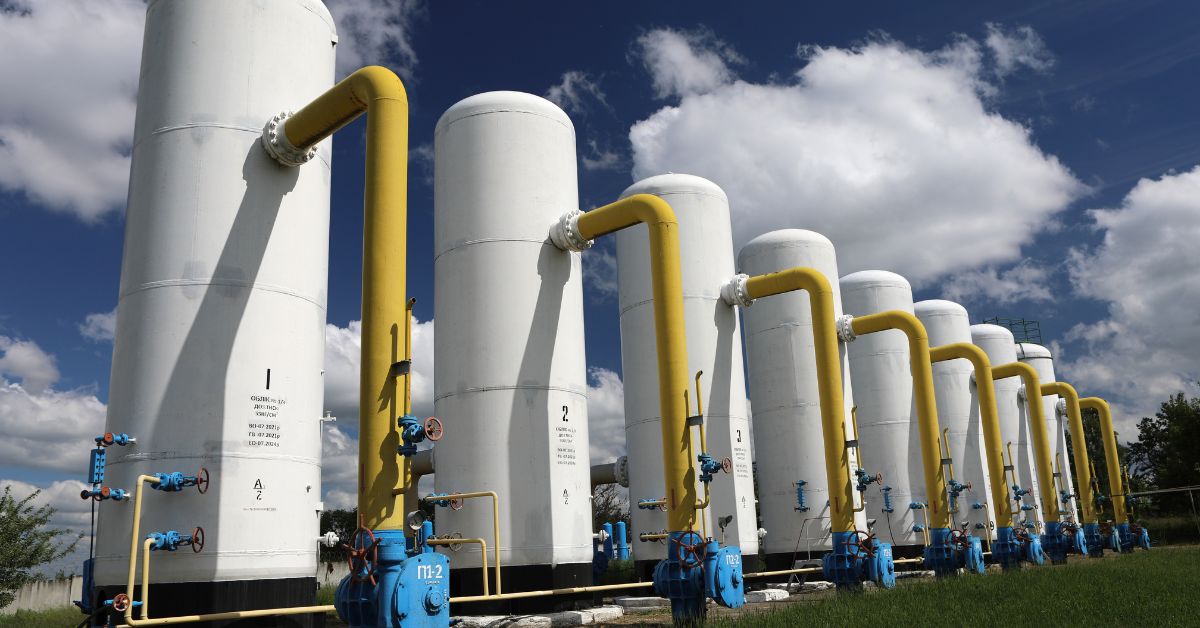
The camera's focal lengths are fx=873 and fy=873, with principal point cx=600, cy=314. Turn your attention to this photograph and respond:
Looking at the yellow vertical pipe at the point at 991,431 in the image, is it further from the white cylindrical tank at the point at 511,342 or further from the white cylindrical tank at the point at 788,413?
the white cylindrical tank at the point at 511,342

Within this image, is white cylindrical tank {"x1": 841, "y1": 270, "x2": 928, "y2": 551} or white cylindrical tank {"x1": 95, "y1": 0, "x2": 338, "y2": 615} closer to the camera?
white cylindrical tank {"x1": 95, "y1": 0, "x2": 338, "y2": 615}

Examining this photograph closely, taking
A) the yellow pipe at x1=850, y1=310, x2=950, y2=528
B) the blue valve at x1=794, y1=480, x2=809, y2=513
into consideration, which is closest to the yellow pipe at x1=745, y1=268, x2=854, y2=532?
the yellow pipe at x1=850, y1=310, x2=950, y2=528

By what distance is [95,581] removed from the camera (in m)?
11.5

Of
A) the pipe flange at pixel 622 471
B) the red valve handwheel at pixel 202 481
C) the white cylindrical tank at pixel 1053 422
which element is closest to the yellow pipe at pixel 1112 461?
the white cylindrical tank at pixel 1053 422

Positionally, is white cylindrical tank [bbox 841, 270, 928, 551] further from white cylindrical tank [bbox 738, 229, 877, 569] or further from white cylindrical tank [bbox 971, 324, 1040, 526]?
white cylindrical tank [bbox 971, 324, 1040, 526]

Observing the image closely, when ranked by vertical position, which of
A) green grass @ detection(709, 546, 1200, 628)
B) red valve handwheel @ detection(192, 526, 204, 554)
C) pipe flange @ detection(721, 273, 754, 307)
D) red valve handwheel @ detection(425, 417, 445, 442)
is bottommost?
green grass @ detection(709, 546, 1200, 628)

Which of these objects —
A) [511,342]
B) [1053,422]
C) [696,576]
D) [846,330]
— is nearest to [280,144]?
[511,342]

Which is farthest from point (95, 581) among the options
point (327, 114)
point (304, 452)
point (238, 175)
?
point (327, 114)

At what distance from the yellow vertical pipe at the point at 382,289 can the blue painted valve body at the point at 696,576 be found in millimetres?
5456

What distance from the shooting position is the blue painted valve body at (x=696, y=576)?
13.7m

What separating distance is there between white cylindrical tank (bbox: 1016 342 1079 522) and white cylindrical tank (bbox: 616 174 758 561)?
21.6 m

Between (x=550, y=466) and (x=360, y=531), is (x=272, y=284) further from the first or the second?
(x=550, y=466)

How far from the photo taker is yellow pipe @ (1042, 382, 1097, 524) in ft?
103

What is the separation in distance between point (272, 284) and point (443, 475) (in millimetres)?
5345
